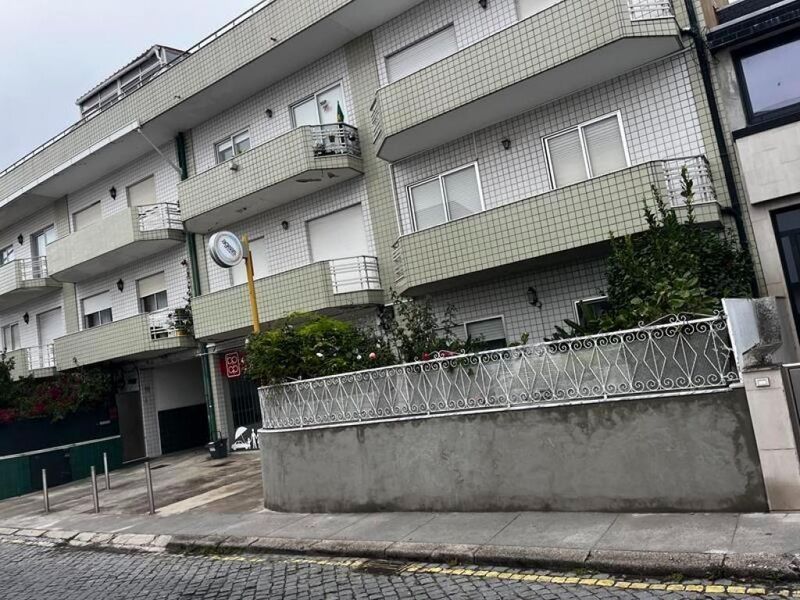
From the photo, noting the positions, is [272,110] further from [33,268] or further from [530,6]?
[33,268]

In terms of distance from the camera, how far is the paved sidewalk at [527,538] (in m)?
4.88

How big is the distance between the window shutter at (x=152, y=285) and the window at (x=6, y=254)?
8088 millimetres

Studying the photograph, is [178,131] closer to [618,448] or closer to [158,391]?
[158,391]

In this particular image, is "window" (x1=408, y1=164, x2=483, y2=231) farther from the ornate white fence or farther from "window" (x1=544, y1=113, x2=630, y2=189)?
the ornate white fence

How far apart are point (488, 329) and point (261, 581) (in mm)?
6799

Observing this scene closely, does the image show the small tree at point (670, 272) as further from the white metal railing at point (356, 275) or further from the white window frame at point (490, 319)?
the white metal railing at point (356, 275)

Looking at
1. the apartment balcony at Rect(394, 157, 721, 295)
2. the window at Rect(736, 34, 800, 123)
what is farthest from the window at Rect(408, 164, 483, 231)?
the window at Rect(736, 34, 800, 123)

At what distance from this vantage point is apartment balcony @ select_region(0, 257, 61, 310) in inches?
811

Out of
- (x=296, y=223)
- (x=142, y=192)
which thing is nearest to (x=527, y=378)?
(x=296, y=223)

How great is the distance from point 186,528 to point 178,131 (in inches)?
457

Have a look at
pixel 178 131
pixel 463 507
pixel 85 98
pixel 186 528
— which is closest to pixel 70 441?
pixel 178 131

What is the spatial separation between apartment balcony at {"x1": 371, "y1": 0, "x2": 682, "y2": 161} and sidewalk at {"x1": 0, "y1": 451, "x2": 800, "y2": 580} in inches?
271

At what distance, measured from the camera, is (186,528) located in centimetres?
886

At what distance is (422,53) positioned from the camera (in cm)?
1255
